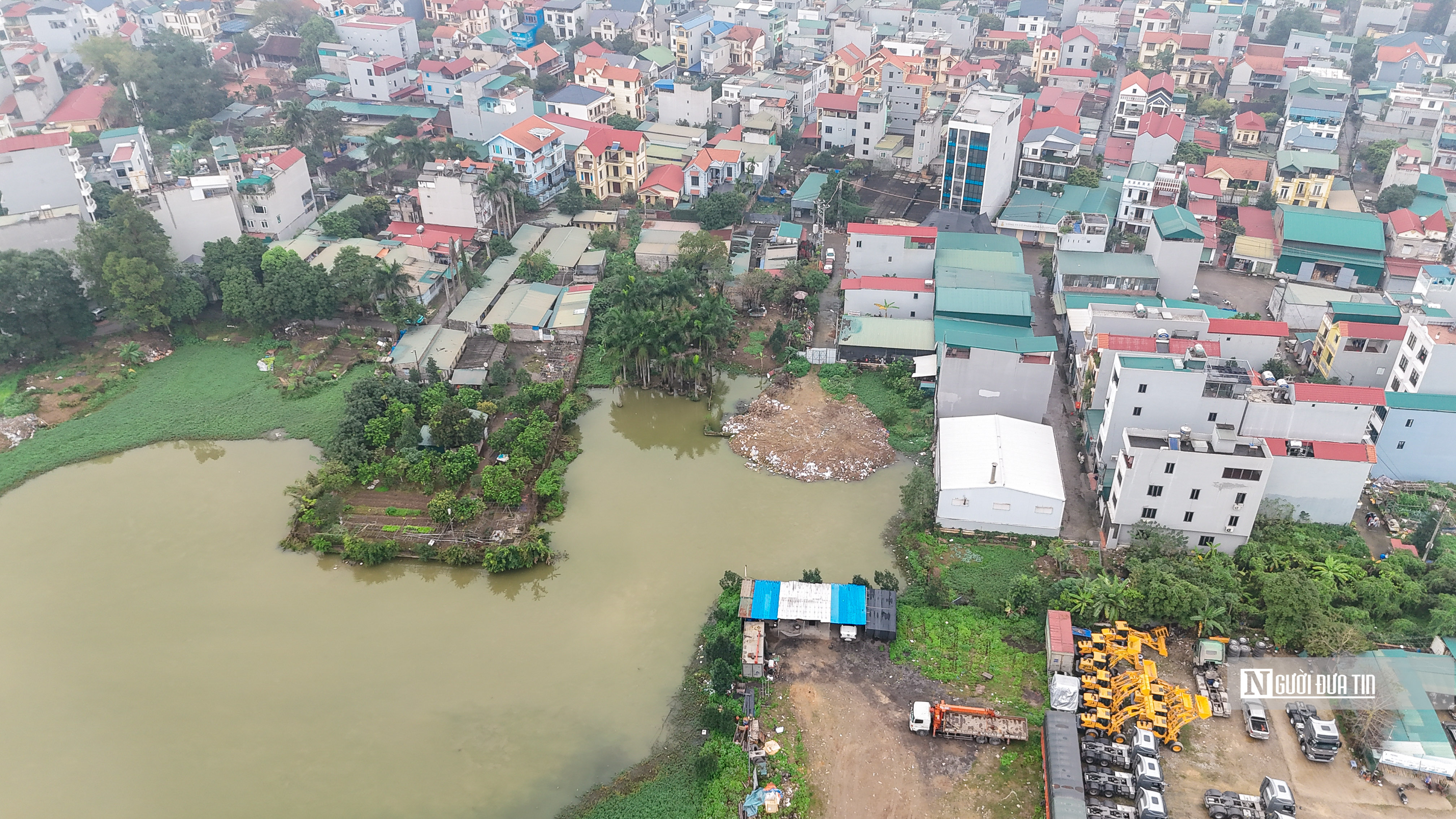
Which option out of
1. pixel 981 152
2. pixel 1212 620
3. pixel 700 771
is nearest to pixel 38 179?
pixel 700 771

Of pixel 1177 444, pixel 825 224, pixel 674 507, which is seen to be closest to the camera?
pixel 1177 444

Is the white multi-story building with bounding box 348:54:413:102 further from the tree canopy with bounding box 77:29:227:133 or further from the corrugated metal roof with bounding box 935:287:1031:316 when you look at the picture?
the corrugated metal roof with bounding box 935:287:1031:316

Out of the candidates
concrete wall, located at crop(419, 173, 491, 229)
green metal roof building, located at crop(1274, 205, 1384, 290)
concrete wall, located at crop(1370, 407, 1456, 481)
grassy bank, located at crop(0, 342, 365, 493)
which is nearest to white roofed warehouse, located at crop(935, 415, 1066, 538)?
concrete wall, located at crop(1370, 407, 1456, 481)

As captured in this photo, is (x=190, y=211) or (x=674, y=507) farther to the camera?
(x=190, y=211)

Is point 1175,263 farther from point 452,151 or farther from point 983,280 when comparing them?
point 452,151

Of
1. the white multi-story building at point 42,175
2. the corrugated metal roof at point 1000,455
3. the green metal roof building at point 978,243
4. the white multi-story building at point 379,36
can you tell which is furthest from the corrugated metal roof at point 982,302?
the white multi-story building at point 379,36

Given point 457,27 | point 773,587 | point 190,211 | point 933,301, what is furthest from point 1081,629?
point 457,27

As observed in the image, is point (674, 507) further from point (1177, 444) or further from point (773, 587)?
point (1177, 444)
